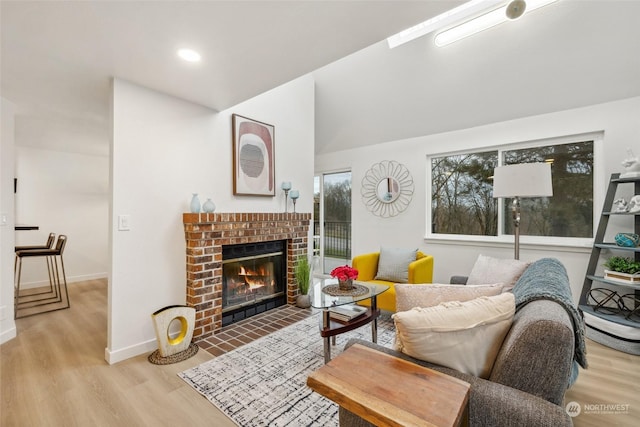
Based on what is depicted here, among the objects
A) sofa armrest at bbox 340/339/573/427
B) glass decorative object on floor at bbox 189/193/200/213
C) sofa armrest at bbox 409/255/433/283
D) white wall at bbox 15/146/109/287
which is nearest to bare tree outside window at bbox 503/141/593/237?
sofa armrest at bbox 409/255/433/283

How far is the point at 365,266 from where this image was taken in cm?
334

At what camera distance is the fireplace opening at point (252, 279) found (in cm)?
296

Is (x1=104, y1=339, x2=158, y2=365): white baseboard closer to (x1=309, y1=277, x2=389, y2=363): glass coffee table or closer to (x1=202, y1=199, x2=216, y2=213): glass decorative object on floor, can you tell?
(x1=202, y1=199, x2=216, y2=213): glass decorative object on floor

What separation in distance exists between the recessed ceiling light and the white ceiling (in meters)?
0.06

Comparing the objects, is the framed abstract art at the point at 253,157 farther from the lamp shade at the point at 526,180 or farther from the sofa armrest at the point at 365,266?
the lamp shade at the point at 526,180

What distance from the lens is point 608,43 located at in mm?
2486

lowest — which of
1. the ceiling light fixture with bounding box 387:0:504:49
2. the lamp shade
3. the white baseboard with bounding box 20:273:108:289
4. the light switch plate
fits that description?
the white baseboard with bounding box 20:273:108:289

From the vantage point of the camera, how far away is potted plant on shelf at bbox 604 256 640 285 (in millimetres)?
2438

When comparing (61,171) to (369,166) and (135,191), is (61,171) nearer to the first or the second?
(135,191)

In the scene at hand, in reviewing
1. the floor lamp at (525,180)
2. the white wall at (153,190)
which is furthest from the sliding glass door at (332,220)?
the floor lamp at (525,180)

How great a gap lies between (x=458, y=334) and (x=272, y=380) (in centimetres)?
145

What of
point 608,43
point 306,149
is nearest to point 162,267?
point 306,149

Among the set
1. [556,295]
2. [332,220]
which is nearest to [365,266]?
[332,220]

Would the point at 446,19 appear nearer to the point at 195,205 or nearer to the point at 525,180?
the point at 525,180
